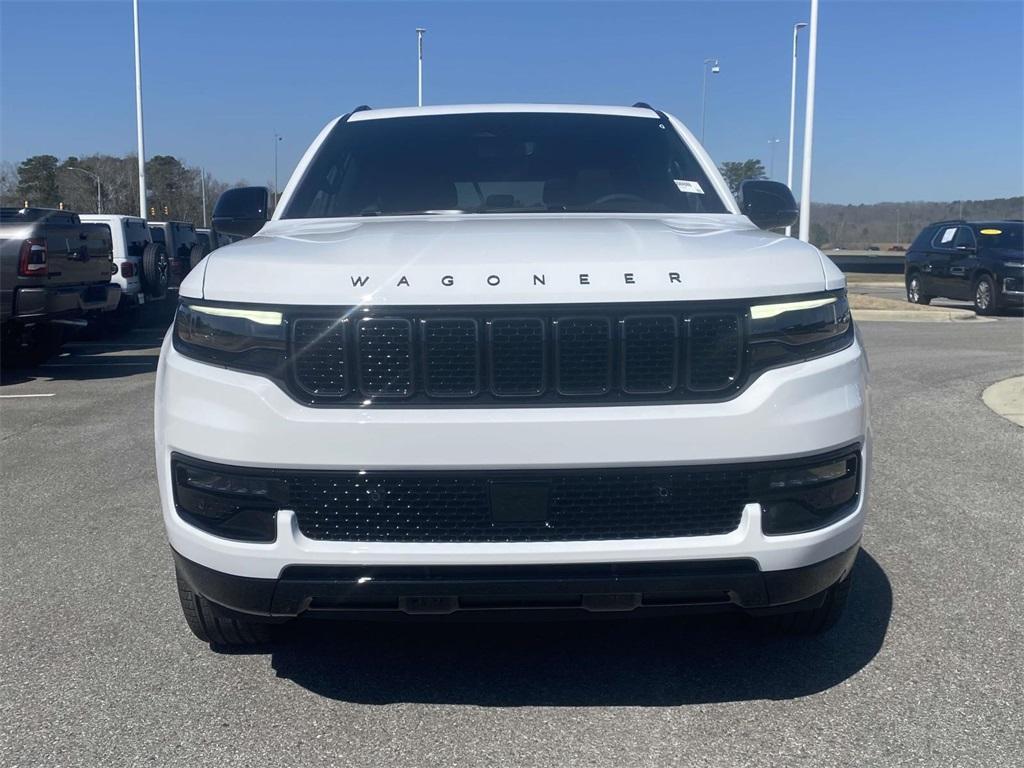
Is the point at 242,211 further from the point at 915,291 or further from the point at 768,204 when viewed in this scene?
the point at 915,291

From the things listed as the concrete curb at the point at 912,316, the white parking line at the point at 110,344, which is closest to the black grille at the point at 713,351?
the white parking line at the point at 110,344

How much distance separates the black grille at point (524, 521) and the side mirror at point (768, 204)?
6.68 feet

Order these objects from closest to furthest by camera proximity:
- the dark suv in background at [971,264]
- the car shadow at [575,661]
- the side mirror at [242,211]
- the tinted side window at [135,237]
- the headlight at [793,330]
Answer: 1. the headlight at [793,330]
2. the car shadow at [575,661]
3. the side mirror at [242,211]
4. the tinted side window at [135,237]
5. the dark suv in background at [971,264]

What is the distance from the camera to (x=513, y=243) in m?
3.04

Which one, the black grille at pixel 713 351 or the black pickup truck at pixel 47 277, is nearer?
the black grille at pixel 713 351

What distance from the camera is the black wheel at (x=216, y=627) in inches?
132

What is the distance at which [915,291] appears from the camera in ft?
68.8

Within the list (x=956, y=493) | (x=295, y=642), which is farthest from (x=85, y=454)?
(x=956, y=493)

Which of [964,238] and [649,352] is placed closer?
[649,352]

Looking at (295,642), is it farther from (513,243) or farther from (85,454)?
(85,454)

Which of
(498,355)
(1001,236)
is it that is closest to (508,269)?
(498,355)

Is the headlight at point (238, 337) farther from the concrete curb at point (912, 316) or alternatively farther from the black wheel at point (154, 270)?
the concrete curb at point (912, 316)

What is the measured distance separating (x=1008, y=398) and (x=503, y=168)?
6.40m

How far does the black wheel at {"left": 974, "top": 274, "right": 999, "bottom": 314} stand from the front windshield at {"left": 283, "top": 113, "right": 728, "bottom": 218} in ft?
52.8
